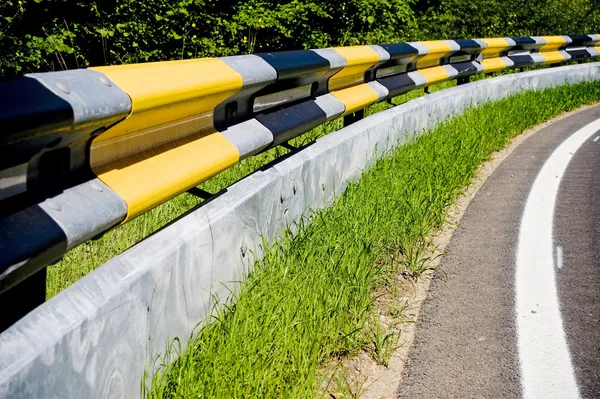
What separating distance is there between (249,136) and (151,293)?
146 cm

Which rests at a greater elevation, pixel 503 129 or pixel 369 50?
pixel 369 50

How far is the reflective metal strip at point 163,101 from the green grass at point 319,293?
0.75 meters

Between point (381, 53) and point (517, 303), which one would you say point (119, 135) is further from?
point (381, 53)

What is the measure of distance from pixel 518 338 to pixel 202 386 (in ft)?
5.66

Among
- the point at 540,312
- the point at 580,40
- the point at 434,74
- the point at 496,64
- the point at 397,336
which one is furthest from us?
the point at 580,40

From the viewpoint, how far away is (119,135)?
8.66 feet

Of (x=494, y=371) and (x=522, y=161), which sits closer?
(x=494, y=371)

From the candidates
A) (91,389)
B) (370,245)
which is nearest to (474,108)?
(370,245)

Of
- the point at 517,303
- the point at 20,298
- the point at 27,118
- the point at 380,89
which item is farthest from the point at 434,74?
the point at 27,118

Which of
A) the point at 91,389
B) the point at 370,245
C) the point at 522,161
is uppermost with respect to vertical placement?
the point at 91,389

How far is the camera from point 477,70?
10016mm

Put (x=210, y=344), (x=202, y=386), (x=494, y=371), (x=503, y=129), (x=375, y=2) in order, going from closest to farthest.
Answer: (x=202, y=386) → (x=210, y=344) → (x=494, y=371) → (x=503, y=129) → (x=375, y=2)

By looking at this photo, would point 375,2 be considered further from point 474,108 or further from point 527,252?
point 527,252

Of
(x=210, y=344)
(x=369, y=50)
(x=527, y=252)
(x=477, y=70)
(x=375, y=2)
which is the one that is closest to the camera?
(x=210, y=344)
